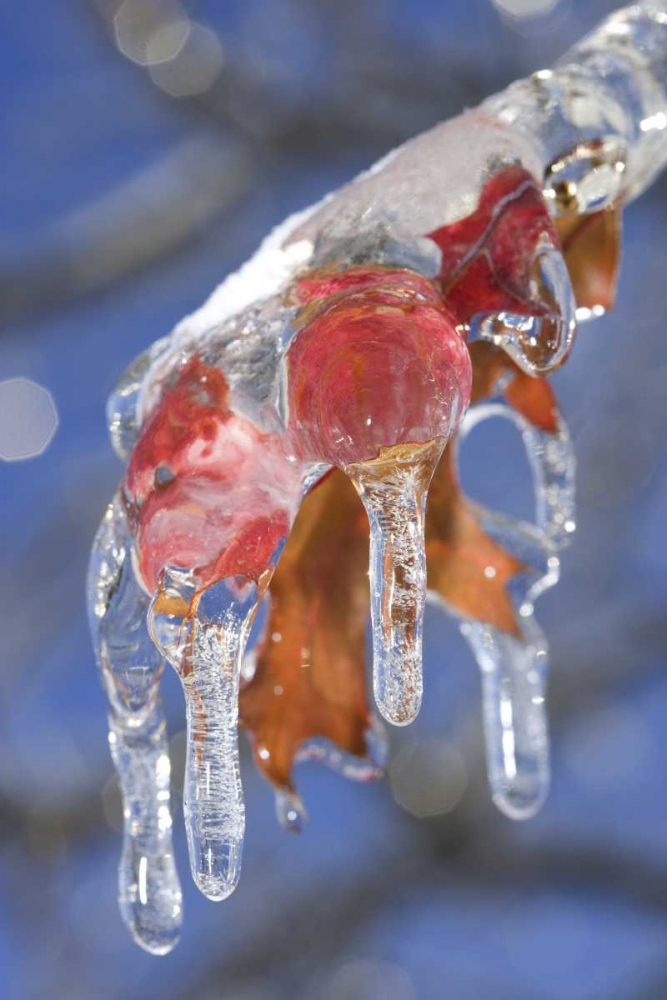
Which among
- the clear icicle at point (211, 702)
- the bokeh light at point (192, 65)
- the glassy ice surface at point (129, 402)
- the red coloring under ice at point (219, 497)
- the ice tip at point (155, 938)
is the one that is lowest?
the ice tip at point (155, 938)

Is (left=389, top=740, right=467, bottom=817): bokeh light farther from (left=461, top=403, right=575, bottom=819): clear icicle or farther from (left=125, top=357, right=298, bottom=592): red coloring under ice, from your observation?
(left=125, top=357, right=298, bottom=592): red coloring under ice

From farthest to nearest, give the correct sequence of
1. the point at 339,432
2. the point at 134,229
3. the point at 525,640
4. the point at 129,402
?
the point at 134,229 < the point at 525,640 < the point at 129,402 < the point at 339,432

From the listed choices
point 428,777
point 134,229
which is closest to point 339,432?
point 134,229

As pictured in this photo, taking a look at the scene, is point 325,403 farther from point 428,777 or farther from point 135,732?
point 428,777

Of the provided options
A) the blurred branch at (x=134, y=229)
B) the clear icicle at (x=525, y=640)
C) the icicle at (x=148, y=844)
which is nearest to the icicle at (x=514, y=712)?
the clear icicle at (x=525, y=640)

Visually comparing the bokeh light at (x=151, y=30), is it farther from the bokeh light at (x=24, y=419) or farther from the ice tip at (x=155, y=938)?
the ice tip at (x=155, y=938)

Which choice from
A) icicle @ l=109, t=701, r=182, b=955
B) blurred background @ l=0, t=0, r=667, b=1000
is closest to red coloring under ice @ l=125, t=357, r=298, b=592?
icicle @ l=109, t=701, r=182, b=955

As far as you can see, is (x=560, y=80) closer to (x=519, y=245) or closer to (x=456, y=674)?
(x=519, y=245)
